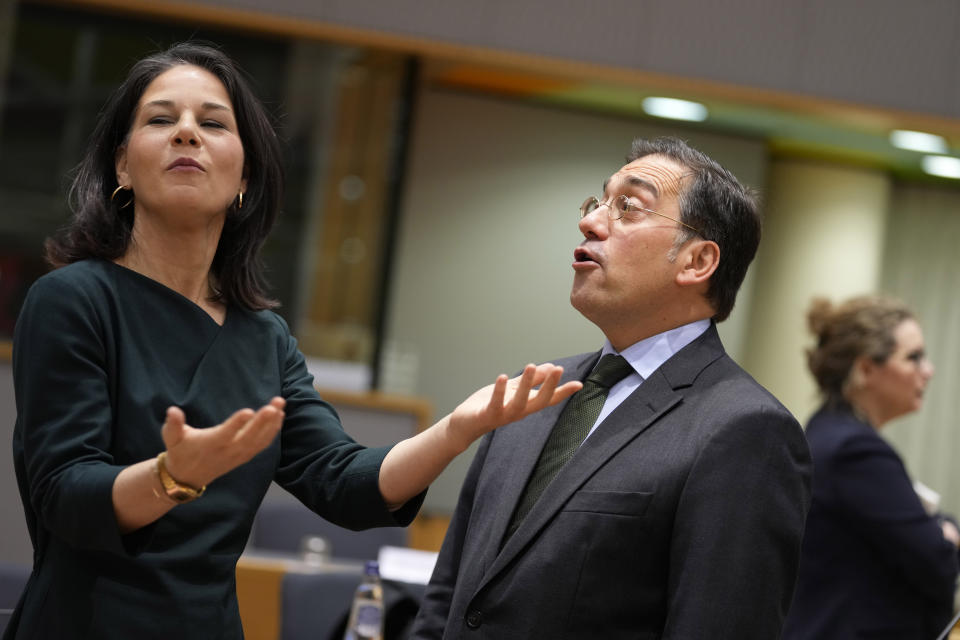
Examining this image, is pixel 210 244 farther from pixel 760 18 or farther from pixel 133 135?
pixel 760 18

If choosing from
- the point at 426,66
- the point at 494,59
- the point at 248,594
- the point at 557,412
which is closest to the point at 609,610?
the point at 557,412

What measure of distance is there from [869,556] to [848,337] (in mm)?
703

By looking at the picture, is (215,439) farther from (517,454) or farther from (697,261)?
Answer: (697,261)

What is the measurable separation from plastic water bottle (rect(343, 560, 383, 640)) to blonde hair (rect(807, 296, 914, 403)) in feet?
4.90

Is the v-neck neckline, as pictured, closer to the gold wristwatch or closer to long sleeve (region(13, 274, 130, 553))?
long sleeve (region(13, 274, 130, 553))

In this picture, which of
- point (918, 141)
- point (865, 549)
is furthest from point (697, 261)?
point (918, 141)

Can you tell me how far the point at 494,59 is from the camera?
5.25 metres

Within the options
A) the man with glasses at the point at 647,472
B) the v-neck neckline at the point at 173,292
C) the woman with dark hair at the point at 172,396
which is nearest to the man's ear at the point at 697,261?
the man with glasses at the point at 647,472

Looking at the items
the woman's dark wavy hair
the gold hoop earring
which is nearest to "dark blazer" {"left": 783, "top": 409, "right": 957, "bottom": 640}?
the woman's dark wavy hair

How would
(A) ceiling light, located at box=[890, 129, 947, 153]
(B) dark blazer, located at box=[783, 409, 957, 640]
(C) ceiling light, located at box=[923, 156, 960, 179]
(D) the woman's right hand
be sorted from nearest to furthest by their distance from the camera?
(D) the woman's right hand, (B) dark blazer, located at box=[783, 409, 957, 640], (A) ceiling light, located at box=[890, 129, 947, 153], (C) ceiling light, located at box=[923, 156, 960, 179]

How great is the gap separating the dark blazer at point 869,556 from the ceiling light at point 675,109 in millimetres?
2994

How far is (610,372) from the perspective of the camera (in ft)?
6.40

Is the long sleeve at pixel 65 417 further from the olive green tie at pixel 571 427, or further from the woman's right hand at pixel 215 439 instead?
the olive green tie at pixel 571 427

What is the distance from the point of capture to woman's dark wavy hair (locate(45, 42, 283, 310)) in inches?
64.7
